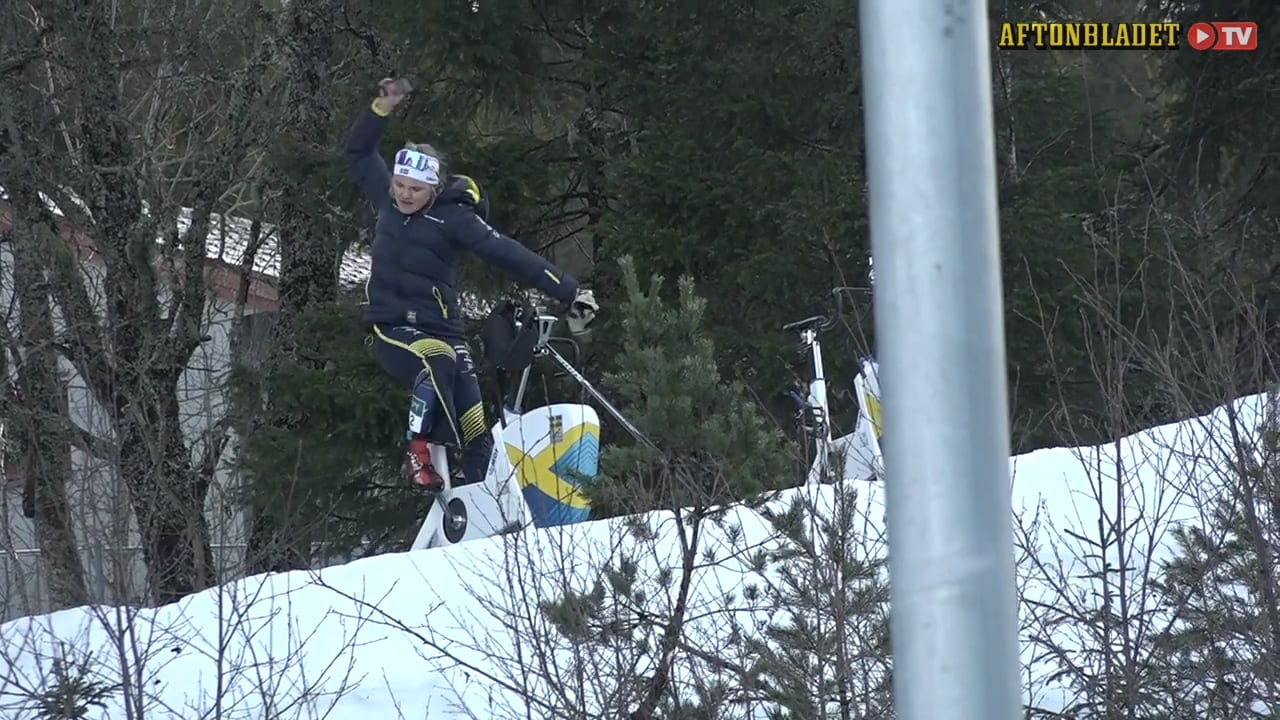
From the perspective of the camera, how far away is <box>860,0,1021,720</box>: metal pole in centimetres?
231

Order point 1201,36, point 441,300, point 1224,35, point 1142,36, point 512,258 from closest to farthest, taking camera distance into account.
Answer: point 512,258, point 441,300, point 1224,35, point 1201,36, point 1142,36

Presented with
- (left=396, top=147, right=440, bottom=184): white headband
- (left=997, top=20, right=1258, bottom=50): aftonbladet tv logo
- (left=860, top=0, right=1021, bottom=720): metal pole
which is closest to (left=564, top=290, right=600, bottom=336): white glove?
(left=396, top=147, right=440, bottom=184): white headband

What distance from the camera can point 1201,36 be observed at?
14367mm

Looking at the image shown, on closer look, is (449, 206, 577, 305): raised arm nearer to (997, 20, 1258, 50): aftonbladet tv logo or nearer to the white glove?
the white glove

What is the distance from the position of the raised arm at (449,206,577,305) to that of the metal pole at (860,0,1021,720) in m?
5.82

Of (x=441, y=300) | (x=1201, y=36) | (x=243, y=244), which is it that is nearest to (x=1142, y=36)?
(x=1201, y=36)

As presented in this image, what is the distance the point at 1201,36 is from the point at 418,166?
826 cm

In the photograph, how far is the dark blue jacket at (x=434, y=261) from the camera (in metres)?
8.26

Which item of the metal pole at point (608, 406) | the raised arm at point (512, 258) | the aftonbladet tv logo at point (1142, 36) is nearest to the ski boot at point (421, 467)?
the metal pole at point (608, 406)

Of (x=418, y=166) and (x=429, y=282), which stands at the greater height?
(x=418, y=166)

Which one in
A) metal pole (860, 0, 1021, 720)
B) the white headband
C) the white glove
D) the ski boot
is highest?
the white headband

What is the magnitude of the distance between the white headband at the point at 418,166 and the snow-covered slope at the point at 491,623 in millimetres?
1662

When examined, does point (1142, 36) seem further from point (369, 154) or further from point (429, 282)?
point (429, 282)

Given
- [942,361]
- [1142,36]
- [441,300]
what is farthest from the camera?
[1142,36]
